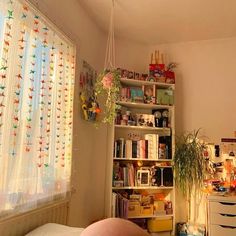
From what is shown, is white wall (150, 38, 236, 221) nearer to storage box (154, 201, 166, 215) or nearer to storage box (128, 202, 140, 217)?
storage box (154, 201, 166, 215)

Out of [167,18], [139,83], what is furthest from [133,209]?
[167,18]

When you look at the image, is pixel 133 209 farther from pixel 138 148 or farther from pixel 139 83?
pixel 139 83

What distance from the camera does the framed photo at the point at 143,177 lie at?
295cm

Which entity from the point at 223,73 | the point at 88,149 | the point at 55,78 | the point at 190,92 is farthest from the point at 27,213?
the point at 223,73

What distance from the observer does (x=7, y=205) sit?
4.78 ft

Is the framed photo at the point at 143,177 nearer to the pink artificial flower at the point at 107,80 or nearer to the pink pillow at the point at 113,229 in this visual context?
the pink artificial flower at the point at 107,80

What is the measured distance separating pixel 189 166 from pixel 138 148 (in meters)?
0.67

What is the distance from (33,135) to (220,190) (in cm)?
226

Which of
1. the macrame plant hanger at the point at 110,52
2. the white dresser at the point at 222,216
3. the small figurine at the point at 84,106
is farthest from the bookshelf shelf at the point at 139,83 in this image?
the white dresser at the point at 222,216

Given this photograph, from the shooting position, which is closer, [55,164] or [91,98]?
[55,164]

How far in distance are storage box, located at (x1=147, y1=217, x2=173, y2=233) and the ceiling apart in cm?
241

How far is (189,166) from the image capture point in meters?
2.95

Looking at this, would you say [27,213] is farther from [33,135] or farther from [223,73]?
[223,73]

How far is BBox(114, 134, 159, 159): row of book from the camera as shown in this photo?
2.96 meters
